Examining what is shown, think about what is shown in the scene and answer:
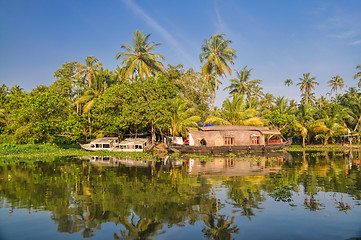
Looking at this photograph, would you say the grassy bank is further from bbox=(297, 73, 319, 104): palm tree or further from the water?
bbox=(297, 73, 319, 104): palm tree

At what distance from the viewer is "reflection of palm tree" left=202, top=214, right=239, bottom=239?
6887mm

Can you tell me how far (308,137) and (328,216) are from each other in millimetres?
41887

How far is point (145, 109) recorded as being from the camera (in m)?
32.8

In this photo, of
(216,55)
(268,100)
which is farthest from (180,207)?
(268,100)

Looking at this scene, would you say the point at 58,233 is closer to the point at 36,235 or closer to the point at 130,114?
the point at 36,235

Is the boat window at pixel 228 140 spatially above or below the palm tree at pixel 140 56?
below

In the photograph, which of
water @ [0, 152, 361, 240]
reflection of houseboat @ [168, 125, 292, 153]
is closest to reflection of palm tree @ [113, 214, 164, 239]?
water @ [0, 152, 361, 240]

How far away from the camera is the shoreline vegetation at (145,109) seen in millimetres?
31844

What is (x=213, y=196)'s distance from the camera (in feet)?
34.4

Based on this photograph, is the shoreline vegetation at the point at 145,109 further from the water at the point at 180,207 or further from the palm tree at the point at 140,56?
the water at the point at 180,207

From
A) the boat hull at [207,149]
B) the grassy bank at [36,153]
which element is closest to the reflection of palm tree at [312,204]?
the grassy bank at [36,153]

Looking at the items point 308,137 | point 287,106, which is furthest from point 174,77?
point 308,137

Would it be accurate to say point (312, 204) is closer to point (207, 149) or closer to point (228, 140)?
point (207, 149)

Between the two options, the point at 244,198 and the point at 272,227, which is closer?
the point at 272,227
